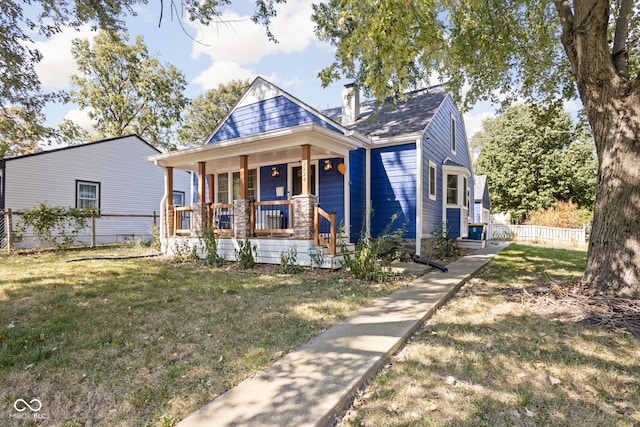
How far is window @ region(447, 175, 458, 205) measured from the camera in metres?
11.8

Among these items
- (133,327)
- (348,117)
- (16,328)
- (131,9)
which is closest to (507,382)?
(133,327)

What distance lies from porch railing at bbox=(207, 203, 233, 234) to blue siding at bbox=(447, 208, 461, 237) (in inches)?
299

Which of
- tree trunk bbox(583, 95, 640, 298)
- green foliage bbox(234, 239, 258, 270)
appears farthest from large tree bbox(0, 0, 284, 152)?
tree trunk bbox(583, 95, 640, 298)

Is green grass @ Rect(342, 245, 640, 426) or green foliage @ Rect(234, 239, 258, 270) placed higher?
green foliage @ Rect(234, 239, 258, 270)

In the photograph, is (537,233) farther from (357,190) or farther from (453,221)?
(357,190)

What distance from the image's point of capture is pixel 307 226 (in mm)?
7391

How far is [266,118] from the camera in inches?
412

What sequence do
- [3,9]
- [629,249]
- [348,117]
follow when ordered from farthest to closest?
1. [348,117]
2. [3,9]
3. [629,249]

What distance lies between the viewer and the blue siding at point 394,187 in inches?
361

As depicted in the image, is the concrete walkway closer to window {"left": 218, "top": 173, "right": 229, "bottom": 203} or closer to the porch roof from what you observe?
the porch roof

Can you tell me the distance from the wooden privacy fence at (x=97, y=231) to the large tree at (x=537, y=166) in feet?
83.3

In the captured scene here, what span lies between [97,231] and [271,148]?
11237 millimetres

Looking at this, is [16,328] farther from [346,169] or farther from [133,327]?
[346,169]

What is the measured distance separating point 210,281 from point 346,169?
4490 mm
